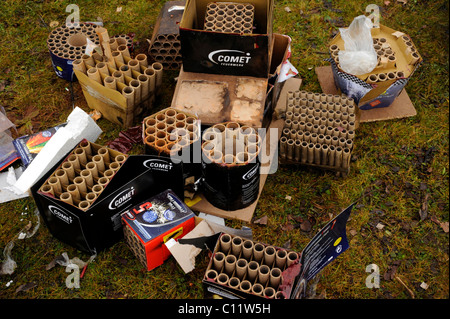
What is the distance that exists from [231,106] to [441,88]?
147 inches

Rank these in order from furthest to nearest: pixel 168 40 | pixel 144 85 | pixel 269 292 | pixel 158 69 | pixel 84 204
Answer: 1. pixel 168 40
2. pixel 158 69
3. pixel 144 85
4. pixel 84 204
5. pixel 269 292

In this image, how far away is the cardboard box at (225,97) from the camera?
565 centimetres

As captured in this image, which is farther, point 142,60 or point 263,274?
point 142,60

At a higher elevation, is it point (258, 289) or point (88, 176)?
point (88, 176)

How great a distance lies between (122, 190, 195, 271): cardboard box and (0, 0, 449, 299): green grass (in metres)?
0.29

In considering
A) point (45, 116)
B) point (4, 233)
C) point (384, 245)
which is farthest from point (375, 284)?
point (45, 116)

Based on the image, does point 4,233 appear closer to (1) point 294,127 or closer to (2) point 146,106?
(2) point 146,106

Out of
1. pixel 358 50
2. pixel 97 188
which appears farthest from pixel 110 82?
pixel 358 50

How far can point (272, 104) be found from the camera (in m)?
6.43

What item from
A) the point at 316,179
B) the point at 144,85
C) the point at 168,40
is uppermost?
the point at 168,40

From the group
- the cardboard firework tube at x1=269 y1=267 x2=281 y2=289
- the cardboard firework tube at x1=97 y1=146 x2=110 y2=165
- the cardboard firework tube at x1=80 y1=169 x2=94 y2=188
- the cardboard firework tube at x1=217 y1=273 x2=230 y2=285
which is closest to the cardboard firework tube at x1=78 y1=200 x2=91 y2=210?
the cardboard firework tube at x1=80 y1=169 x2=94 y2=188

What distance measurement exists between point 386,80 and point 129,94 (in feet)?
11.7

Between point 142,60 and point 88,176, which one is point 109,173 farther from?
point 142,60

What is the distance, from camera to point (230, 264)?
4.49 meters
